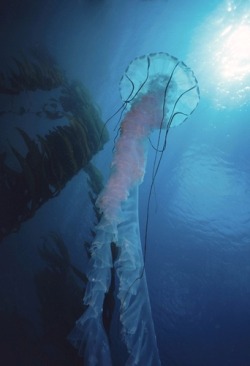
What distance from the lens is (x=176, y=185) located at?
1023 centimetres

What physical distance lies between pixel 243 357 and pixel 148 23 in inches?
392

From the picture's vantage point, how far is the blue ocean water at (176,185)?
6316mm

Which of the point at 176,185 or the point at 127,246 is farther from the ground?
the point at 176,185

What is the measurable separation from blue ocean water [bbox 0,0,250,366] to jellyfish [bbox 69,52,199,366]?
2595mm

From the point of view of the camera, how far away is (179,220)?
10.6 meters

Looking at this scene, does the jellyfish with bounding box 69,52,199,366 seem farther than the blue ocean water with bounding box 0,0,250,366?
No

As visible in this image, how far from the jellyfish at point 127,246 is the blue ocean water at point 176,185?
8.52ft

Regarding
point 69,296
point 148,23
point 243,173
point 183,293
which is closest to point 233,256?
point 183,293

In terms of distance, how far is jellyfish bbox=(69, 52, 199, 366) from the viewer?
3.82 metres

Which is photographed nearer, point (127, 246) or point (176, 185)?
point (127, 246)

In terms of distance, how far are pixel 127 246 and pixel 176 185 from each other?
6550 mm

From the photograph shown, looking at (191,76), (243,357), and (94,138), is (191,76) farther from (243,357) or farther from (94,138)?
(243,357)

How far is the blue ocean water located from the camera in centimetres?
632

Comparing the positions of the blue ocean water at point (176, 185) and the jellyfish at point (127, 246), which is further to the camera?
the blue ocean water at point (176, 185)
